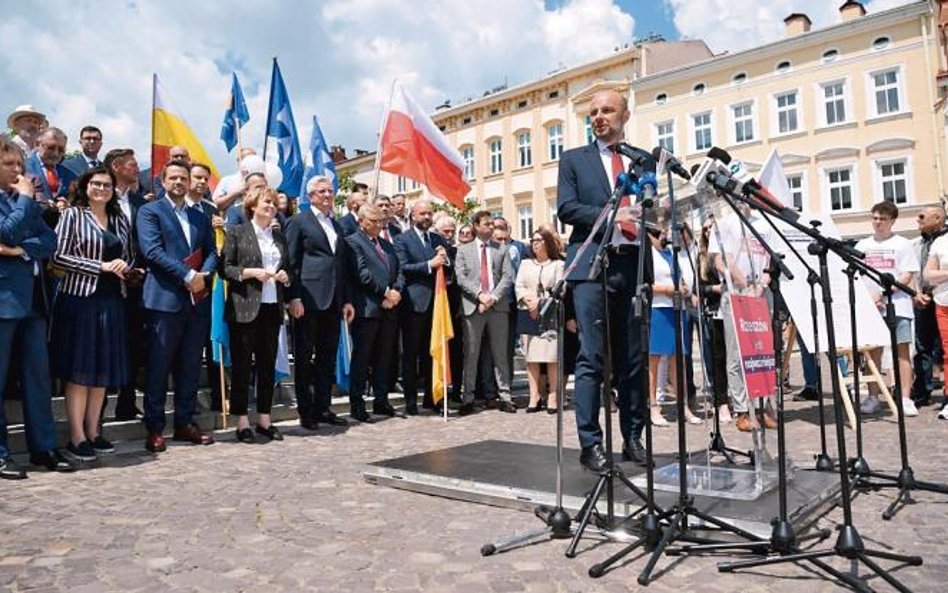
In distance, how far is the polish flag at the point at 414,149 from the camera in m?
9.84

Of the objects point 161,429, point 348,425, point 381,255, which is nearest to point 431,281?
point 381,255

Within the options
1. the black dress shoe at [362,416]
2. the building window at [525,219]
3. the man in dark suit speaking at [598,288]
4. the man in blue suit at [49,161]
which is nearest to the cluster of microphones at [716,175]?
the man in dark suit speaking at [598,288]

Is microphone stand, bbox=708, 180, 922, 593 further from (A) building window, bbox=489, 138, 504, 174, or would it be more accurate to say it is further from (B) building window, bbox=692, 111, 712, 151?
(A) building window, bbox=489, 138, 504, 174

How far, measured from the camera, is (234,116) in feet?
36.9

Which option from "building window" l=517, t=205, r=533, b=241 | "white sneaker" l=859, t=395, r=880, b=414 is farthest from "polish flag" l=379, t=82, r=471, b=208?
"building window" l=517, t=205, r=533, b=241

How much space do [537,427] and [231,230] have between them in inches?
136

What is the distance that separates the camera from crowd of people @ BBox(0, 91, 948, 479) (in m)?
4.61

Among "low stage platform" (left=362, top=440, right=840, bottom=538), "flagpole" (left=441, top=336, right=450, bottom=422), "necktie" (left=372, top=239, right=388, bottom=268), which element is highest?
"necktie" (left=372, top=239, right=388, bottom=268)

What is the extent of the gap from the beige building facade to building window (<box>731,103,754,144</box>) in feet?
0.15

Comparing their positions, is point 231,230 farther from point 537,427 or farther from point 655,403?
point 655,403

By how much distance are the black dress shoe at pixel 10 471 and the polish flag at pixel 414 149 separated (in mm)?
5735

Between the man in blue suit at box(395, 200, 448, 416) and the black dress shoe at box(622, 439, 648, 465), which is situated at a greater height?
the man in blue suit at box(395, 200, 448, 416)

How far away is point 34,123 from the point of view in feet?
24.6

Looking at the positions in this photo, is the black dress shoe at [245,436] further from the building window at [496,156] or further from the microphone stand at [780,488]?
the building window at [496,156]
